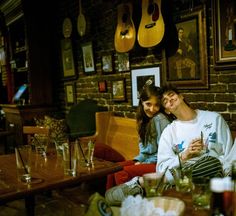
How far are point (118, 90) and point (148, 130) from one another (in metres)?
1.55

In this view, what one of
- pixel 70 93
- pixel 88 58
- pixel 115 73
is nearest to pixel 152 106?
pixel 115 73

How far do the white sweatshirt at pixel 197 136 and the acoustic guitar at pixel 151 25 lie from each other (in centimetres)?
117

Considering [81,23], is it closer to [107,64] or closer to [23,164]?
[107,64]

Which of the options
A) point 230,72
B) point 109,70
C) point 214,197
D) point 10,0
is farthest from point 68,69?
point 214,197

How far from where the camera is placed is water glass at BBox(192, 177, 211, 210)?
1240 millimetres

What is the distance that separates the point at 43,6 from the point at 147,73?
2.67 m

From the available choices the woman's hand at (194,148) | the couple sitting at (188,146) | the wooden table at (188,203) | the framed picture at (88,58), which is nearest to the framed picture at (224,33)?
the couple sitting at (188,146)

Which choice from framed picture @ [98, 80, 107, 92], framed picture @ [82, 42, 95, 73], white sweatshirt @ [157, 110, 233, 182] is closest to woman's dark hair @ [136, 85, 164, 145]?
white sweatshirt @ [157, 110, 233, 182]

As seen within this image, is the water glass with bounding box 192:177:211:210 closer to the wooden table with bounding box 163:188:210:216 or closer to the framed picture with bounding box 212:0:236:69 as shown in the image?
the wooden table with bounding box 163:188:210:216

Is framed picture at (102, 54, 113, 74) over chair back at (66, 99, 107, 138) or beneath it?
over

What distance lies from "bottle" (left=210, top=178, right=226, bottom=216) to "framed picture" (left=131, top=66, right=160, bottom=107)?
2.69 metres

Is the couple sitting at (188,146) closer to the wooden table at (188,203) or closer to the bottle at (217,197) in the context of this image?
the wooden table at (188,203)

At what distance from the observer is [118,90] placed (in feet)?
13.9

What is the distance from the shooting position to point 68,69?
5277 mm
